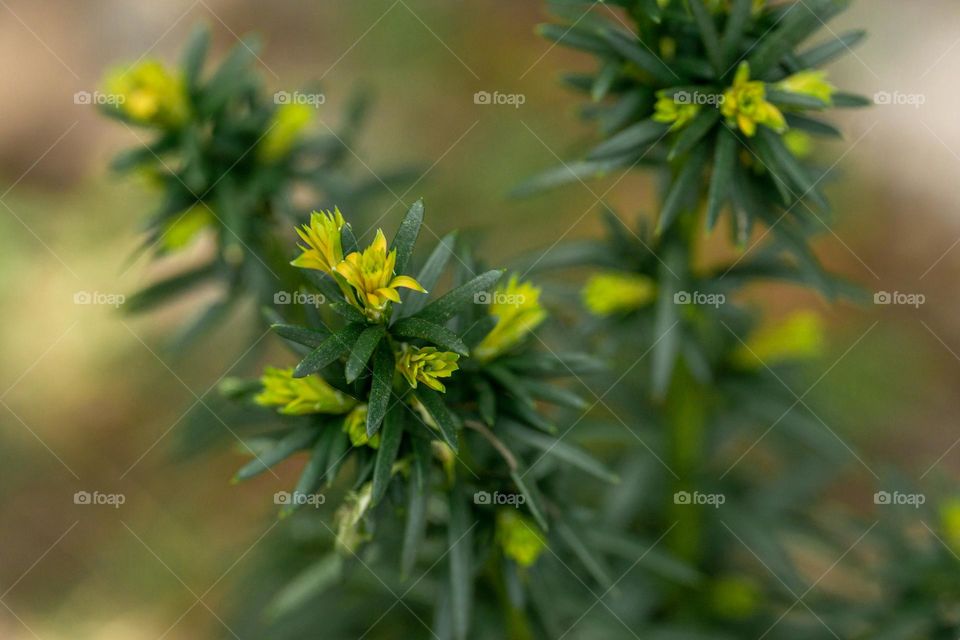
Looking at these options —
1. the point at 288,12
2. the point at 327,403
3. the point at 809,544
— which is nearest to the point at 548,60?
the point at 288,12

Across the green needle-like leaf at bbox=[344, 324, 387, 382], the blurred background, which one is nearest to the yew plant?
the green needle-like leaf at bbox=[344, 324, 387, 382]

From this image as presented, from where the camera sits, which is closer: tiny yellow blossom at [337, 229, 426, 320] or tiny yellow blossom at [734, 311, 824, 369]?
tiny yellow blossom at [337, 229, 426, 320]

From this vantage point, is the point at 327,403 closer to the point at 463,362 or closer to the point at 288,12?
the point at 463,362

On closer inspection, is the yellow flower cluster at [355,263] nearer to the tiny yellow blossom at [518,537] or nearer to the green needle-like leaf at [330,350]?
the green needle-like leaf at [330,350]

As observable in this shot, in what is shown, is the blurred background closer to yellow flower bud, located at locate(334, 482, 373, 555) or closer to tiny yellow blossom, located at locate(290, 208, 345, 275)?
yellow flower bud, located at locate(334, 482, 373, 555)

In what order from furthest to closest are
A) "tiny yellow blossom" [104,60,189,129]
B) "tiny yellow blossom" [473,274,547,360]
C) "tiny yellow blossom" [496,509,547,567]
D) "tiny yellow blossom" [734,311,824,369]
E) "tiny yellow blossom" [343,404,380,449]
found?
"tiny yellow blossom" [734,311,824,369], "tiny yellow blossom" [104,60,189,129], "tiny yellow blossom" [496,509,547,567], "tiny yellow blossom" [473,274,547,360], "tiny yellow blossom" [343,404,380,449]

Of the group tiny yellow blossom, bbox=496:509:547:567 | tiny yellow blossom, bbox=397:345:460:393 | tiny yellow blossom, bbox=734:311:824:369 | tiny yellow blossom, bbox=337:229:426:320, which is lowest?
tiny yellow blossom, bbox=496:509:547:567

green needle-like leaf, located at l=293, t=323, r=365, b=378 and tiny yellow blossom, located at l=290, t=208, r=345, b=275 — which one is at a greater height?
tiny yellow blossom, located at l=290, t=208, r=345, b=275
